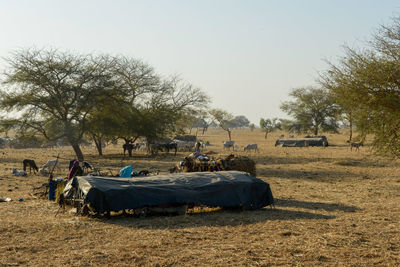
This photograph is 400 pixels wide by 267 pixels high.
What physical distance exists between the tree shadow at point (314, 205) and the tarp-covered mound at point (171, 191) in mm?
1380

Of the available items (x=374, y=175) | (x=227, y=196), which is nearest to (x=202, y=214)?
(x=227, y=196)

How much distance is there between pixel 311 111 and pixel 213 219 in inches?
2261

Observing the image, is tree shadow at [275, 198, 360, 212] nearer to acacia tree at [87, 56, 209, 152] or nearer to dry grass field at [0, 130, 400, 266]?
dry grass field at [0, 130, 400, 266]

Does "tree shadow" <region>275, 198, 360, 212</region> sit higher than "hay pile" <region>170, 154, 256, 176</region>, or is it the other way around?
"hay pile" <region>170, 154, 256, 176</region>

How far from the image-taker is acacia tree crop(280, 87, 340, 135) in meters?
64.8

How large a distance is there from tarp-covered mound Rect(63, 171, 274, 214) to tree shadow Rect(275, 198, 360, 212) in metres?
1.38

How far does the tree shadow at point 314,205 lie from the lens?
1291cm

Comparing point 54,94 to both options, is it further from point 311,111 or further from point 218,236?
point 311,111

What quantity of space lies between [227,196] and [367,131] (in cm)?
628

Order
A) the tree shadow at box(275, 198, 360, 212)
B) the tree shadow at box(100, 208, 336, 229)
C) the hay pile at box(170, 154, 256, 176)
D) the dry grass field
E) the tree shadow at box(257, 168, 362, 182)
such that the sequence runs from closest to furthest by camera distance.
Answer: the dry grass field
the tree shadow at box(100, 208, 336, 229)
the tree shadow at box(275, 198, 360, 212)
the hay pile at box(170, 154, 256, 176)
the tree shadow at box(257, 168, 362, 182)

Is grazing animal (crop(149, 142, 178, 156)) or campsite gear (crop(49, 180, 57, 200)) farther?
grazing animal (crop(149, 142, 178, 156))

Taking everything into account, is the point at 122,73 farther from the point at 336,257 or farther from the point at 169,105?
the point at 336,257

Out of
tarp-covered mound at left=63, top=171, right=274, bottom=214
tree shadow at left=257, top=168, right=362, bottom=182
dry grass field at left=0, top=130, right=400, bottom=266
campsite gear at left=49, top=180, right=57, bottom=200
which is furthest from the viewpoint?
tree shadow at left=257, top=168, right=362, bottom=182

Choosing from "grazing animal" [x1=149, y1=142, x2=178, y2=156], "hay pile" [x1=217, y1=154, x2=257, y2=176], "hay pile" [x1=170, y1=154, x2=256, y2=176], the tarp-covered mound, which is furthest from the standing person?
"grazing animal" [x1=149, y1=142, x2=178, y2=156]
